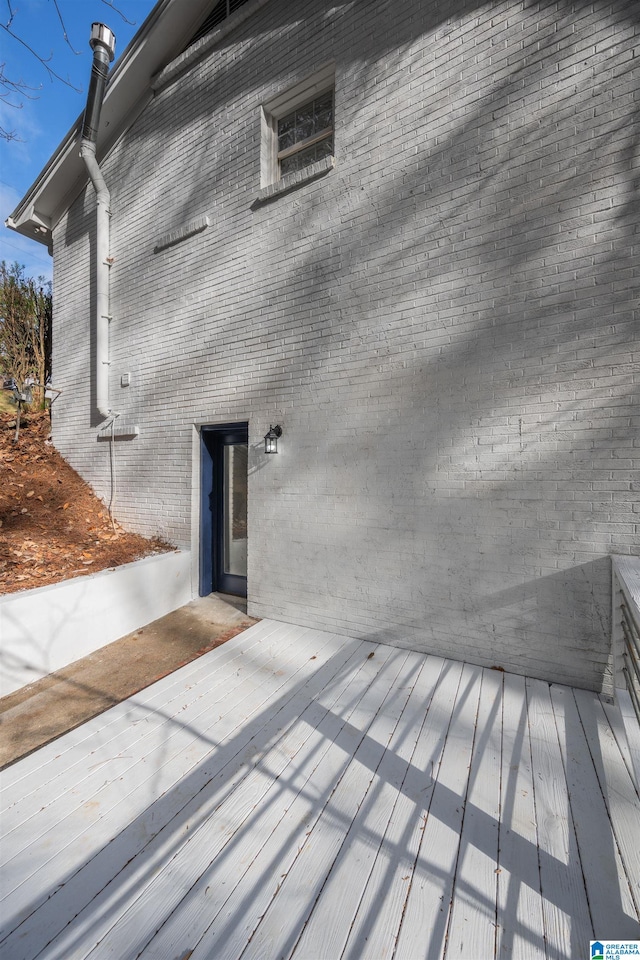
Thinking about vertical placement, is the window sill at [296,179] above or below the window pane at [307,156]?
below

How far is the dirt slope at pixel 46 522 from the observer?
3.47 m

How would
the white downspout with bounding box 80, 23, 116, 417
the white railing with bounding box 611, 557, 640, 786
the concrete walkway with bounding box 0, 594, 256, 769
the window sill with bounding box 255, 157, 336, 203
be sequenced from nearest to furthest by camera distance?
1. the white railing with bounding box 611, 557, 640, 786
2. the concrete walkway with bounding box 0, 594, 256, 769
3. the window sill with bounding box 255, 157, 336, 203
4. the white downspout with bounding box 80, 23, 116, 417

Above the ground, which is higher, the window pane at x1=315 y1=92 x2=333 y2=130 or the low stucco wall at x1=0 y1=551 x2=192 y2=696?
the window pane at x1=315 y1=92 x2=333 y2=130

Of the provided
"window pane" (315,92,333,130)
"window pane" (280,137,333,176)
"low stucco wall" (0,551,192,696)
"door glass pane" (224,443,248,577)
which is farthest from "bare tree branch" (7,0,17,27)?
"low stucco wall" (0,551,192,696)

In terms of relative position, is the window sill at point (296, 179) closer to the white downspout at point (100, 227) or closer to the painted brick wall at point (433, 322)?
the painted brick wall at point (433, 322)

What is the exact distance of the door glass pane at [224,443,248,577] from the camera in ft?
14.4

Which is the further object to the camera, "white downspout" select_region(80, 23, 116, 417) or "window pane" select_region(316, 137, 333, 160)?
"white downspout" select_region(80, 23, 116, 417)

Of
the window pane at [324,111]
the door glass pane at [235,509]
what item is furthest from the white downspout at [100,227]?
the window pane at [324,111]

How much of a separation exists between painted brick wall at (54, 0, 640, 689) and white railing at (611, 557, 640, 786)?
0.15 meters

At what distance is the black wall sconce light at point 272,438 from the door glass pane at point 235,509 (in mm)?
729

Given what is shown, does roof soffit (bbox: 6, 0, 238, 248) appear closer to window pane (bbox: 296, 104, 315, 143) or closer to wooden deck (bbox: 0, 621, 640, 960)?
window pane (bbox: 296, 104, 315, 143)

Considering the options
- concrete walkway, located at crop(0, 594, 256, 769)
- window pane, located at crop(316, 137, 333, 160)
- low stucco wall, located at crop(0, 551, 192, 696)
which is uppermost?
window pane, located at crop(316, 137, 333, 160)

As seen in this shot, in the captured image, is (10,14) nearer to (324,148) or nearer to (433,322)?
(324,148)

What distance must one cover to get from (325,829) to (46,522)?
13.8 feet
